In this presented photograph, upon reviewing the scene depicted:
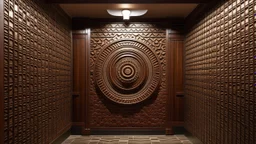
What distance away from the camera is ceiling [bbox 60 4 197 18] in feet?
18.6

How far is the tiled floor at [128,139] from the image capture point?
5973 mm

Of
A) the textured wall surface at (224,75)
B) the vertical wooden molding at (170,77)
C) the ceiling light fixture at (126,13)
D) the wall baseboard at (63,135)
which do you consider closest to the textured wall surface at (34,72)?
the wall baseboard at (63,135)

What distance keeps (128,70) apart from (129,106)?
0.83 m

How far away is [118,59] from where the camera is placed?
22.0 feet

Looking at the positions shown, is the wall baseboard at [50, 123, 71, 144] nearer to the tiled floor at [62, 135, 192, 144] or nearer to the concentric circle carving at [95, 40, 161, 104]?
the tiled floor at [62, 135, 192, 144]

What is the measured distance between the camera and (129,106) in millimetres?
6707

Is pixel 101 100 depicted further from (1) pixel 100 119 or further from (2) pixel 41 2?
(2) pixel 41 2

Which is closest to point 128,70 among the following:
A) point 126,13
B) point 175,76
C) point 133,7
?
point 175,76

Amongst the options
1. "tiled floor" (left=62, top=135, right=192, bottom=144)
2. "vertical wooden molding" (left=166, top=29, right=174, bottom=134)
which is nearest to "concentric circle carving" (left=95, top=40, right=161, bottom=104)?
"vertical wooden molding" (left=166, top=29, right=174, bottom=134)

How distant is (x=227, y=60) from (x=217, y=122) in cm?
103

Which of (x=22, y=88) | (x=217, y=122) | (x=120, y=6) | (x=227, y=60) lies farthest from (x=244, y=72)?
(x=120, y=6)

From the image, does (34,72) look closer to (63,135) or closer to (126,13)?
(63,135)

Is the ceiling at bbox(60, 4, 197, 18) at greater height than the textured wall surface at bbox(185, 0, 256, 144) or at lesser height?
greater

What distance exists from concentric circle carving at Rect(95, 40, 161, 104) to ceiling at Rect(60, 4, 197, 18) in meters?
0.79
